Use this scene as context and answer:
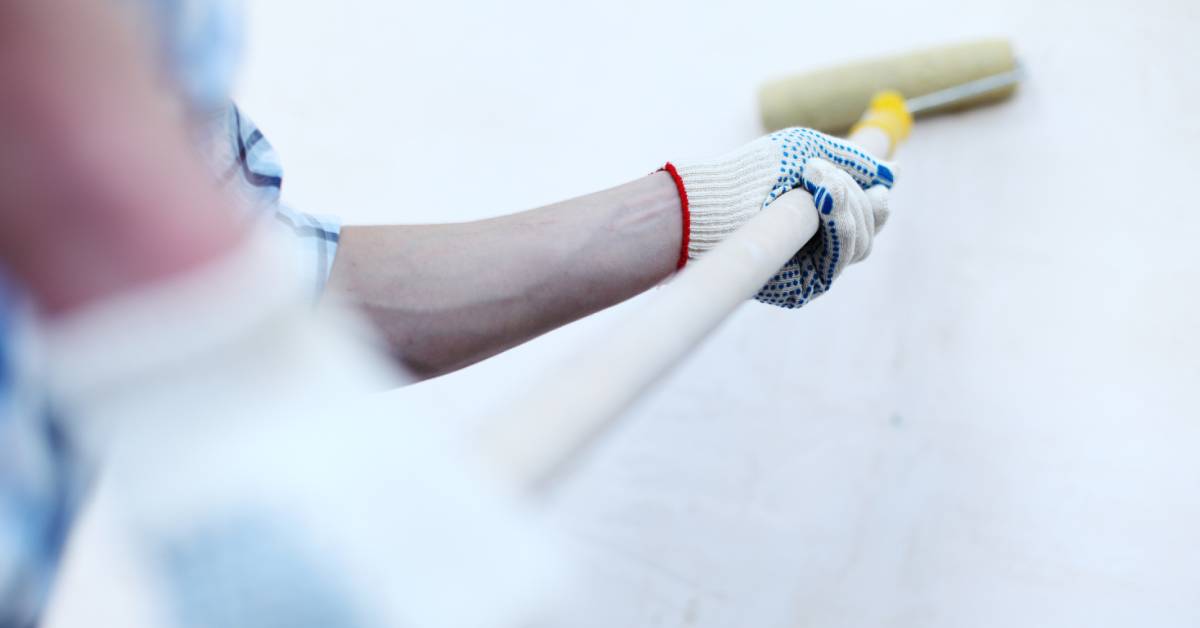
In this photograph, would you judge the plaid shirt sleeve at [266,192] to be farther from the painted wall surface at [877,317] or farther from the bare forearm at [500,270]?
the painted wall surface at [877,317]

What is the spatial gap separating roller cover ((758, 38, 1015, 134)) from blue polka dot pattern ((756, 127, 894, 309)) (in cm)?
23

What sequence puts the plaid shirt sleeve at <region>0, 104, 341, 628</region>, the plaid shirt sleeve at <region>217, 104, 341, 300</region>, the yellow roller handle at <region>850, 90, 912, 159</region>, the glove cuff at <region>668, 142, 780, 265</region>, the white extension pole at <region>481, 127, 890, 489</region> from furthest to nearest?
1. the yellow roller handle at <region>850, 90, 912, 159</region>
2. the glove cuff at <region>668, 142, 780, 265</region>
3. the plaid shirt sleeve at <region>217, 104, 341, 300</region>
4. the white extension pole at <region>481, 127, 890, 489</region>
5. the plaid shirt sleeve at <region>0, 104, 341, 628</region>

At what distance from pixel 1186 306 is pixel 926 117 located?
31 centimetres

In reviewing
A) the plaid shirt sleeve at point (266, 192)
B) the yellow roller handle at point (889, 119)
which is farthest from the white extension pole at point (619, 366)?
the yellow roller handle at point (889, 119)

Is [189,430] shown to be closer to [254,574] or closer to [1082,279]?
[254,574]

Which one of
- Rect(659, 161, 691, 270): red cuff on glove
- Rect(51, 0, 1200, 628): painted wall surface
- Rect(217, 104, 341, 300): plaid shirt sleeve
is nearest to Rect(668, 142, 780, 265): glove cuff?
Rect(659, 161, 691, 270): red cuff on glove

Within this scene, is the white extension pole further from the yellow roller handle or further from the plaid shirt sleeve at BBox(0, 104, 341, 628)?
the yellow roller handle

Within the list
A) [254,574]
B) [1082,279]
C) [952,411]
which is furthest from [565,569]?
[1082,279]

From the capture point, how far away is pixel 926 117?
3.29 feet

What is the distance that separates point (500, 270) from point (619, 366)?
34 centimetres

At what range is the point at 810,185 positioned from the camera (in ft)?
2.31

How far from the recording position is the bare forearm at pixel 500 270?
670 mm

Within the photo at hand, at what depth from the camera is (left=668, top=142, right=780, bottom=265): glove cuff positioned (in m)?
0.72

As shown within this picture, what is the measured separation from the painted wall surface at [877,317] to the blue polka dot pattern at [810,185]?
0.14 meters
